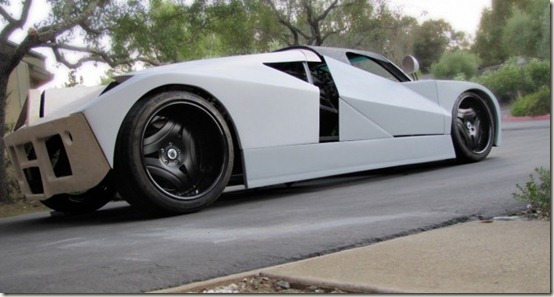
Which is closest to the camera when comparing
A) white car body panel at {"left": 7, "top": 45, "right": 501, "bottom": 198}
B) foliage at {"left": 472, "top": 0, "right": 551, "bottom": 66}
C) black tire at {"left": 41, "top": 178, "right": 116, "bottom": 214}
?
white car body panel at {"left": 7, "top": 45, "right": 501, "bottom": 198}

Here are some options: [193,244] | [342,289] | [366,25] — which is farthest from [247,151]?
[366,25]

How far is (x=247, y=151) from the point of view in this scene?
5512mm

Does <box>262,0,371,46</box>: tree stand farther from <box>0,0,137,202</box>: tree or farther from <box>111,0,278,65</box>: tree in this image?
<box>0,0,137,202</box>: tree

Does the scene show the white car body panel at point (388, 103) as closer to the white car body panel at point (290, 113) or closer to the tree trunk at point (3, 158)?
the white car body panel at point (290, 113)

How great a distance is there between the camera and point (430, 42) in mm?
30797

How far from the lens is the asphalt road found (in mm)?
3068

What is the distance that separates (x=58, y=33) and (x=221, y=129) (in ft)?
17.4

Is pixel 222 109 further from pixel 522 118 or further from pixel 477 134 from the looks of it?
pixel 522 118

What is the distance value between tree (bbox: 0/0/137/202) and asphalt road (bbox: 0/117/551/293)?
10.6 feet

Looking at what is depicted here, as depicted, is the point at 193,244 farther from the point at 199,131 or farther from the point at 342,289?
the point at 199,131

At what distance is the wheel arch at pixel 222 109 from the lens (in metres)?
5.15

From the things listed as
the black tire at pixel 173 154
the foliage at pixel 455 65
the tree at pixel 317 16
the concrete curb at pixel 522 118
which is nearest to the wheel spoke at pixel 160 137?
the black tire at pixel 173 154

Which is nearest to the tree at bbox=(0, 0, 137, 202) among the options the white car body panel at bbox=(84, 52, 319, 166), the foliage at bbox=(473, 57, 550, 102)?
the white car body panel at bbox=(84, 52, 319, 166)

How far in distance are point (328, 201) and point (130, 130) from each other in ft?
5.89
